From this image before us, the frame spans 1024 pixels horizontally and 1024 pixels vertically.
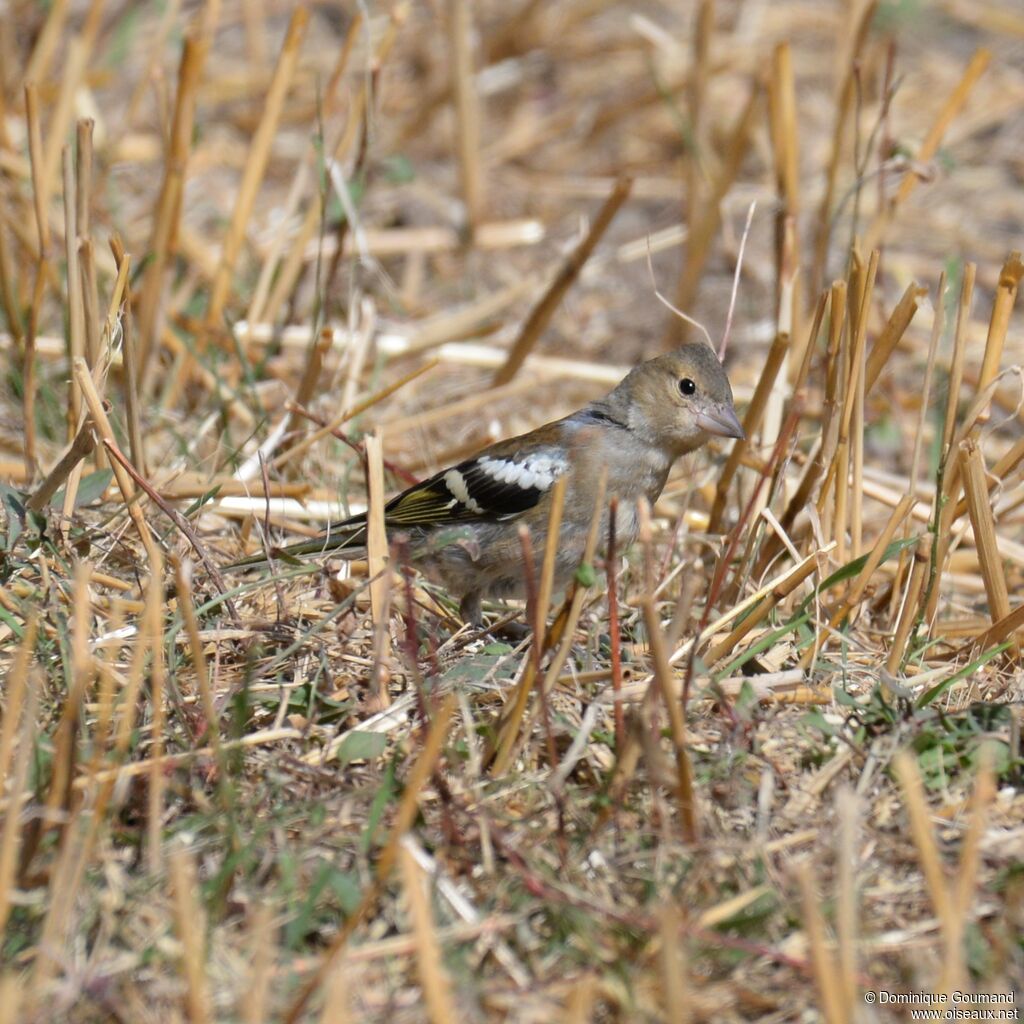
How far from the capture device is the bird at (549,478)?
13.4ft

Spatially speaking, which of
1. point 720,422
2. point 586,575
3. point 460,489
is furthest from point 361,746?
point 720,422

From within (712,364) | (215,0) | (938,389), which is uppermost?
(215,0)

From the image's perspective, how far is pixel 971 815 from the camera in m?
2.91

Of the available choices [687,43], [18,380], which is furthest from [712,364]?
[687,43]

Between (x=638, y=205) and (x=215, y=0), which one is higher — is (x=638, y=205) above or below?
below

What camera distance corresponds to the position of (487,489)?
419 centimetres

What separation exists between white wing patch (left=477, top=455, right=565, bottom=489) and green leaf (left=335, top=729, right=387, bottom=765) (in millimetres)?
1306

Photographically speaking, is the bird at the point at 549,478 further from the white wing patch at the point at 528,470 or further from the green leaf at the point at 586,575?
the green leaf at the point at 586,575

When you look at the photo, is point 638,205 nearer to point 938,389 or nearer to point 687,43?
point 687,43

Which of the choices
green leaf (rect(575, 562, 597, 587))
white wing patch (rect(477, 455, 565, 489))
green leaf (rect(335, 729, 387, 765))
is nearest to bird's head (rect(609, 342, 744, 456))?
white wing patch (rect(477, 455, 565, 489))

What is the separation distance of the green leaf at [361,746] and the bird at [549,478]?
1059 mm

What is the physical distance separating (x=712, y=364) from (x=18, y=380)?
2.56 meters

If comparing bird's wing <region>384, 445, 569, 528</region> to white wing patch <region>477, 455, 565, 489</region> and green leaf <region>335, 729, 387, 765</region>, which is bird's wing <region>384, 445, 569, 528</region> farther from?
green leaf <region>335, 729, 387, 765</region>

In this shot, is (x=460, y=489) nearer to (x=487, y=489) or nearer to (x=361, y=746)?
(x=487, y=489)
